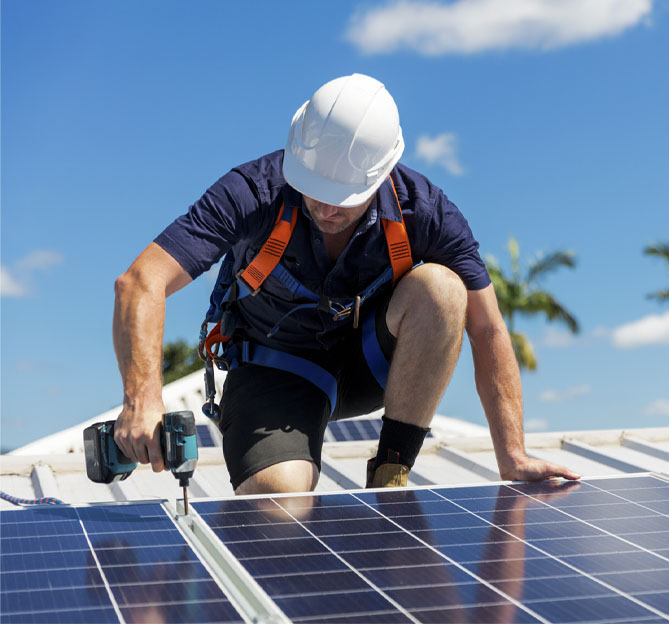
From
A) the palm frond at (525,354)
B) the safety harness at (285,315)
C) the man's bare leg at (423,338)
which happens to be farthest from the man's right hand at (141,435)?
the palm frond at (525,354)

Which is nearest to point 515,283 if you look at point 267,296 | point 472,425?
point 472,425

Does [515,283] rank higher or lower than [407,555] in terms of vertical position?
higher

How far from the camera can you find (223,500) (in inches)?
145

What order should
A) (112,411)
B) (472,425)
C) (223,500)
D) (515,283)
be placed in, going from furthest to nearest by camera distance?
1. (515,283)
2. (472,425)
3. (112,411)
4. (223,500)

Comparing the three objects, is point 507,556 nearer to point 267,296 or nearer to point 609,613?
point 609,613

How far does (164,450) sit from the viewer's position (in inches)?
139

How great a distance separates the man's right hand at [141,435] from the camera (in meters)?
3.55

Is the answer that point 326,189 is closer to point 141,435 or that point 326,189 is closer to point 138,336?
point 138,336

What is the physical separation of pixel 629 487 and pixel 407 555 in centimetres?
161

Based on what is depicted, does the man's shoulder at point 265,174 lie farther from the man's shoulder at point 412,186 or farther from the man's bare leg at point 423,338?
the man's bare leg at point 423,338

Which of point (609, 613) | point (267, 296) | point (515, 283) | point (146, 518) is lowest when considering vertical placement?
point (609, 613)

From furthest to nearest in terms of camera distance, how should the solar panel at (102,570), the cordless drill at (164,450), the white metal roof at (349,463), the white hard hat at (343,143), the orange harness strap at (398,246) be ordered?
the white metal roof at (349,463) → the orange harness strap at (398,246) → the white hard hat at (343,143) → the cordless drill at (164,450) → the solar panel at (102,570)

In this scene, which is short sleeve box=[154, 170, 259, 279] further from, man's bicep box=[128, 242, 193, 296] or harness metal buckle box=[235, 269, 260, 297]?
harness metal buckle box=[235, 269, 260, 297]

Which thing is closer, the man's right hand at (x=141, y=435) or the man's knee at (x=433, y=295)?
the man's right hand at (x=141, y=435)
